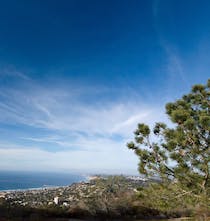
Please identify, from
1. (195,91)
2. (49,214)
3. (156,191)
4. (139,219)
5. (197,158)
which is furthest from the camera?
(139,219)

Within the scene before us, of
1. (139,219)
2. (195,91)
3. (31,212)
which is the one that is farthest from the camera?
(139,219)

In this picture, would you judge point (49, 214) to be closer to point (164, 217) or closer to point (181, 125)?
point (164, 217)

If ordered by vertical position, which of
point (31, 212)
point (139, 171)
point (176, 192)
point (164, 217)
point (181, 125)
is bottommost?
point (164, 217)

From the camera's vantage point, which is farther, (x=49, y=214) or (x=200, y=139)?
(x=49, y=214)

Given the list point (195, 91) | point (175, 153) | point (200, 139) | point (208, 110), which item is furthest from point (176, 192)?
point (195, 91)

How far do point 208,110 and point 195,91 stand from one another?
505 mm

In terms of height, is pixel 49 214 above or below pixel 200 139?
below

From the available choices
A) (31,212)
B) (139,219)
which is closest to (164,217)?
(139,219)

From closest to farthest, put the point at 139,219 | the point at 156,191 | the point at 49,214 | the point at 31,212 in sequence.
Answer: the point at 156,191
the point at 31,212
the point at 49,214
the point at 139,219

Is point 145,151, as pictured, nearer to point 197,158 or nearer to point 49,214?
point 197,158

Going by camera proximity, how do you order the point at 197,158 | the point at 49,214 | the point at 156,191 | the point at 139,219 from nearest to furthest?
1. the point at 197,158
2. the point at 156,191
3. the point at 49,214
4. the point at 139,219

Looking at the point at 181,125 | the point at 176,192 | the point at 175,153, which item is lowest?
the point at 176,192

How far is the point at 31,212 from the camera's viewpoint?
11.9 metres

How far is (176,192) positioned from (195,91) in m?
2.10
